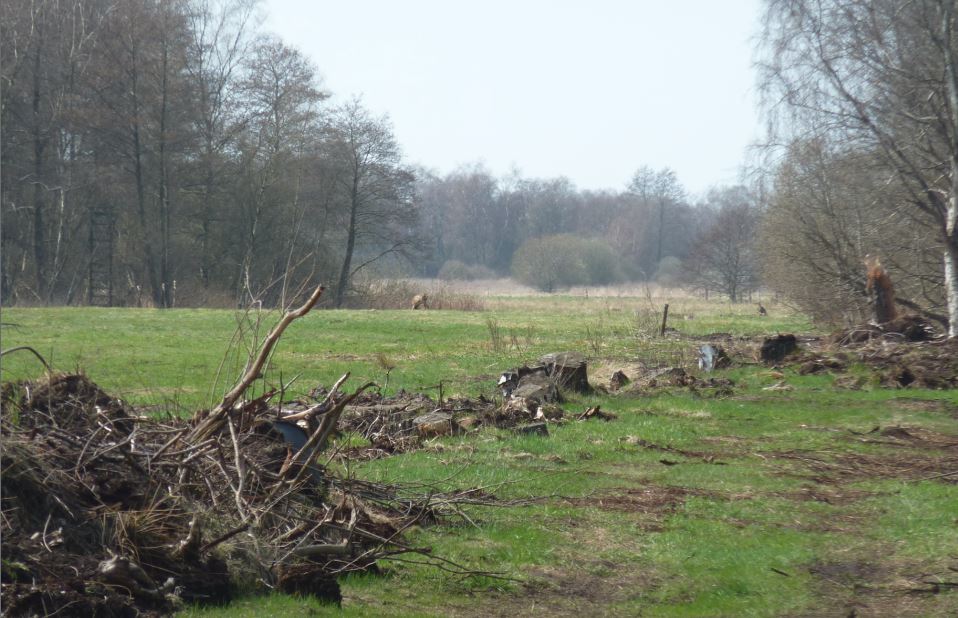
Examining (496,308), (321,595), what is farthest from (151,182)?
(321,595)

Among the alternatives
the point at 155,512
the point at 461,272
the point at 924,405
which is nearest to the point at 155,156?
the point at 924,405

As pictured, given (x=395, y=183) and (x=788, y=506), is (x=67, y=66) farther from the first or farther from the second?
(x=788, y=506)

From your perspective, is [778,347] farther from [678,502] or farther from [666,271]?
[666,271]

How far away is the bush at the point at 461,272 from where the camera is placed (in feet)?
330

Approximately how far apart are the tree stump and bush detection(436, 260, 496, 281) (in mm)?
77786

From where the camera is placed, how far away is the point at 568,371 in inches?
668

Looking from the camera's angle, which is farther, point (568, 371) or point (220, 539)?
point (568, 371)

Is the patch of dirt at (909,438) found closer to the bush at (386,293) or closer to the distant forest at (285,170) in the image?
the distant forest at (285,170)

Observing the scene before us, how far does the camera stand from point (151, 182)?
46000mm

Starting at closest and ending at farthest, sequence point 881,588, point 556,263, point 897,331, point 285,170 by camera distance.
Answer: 1. point 881,588
2. point 897,331
3. point 285,170
4. point 556,263

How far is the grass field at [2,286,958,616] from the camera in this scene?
691 centimetres

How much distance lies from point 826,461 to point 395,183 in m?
42.9

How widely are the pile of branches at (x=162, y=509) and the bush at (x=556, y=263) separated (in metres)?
82.5

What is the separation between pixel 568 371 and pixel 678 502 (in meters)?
7.28
